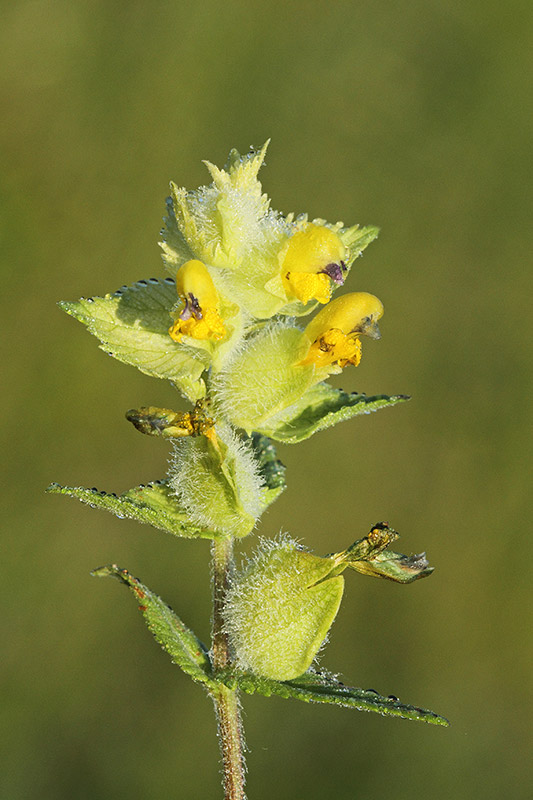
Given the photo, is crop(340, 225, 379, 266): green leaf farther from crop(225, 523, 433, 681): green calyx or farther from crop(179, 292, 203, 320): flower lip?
crop(225, 523, 433, 681): green calyx

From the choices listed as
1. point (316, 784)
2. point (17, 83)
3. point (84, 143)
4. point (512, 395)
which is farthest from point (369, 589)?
point (17, 83)

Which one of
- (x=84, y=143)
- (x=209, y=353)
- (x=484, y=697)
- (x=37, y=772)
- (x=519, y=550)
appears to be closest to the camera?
(x=209, y=353)

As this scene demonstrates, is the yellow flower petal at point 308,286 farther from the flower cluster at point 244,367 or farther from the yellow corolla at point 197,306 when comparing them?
the yellow corolla at point 197,306

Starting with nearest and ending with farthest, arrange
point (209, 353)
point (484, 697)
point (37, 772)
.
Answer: point (209, 353), point (37, 772), point (484, 697)

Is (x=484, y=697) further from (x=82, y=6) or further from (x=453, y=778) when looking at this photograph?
(x=82, y=6)

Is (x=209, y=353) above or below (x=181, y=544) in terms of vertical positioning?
below

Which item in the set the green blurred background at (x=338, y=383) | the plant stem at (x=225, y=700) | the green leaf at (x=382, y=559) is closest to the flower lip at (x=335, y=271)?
the green leaf at (x=382, y=559)

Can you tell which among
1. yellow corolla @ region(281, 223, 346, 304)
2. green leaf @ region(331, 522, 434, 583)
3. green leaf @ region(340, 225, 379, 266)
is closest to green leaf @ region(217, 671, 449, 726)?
green leaf @ region(331, 522, 434, 583)

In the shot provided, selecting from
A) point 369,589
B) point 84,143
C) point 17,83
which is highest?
point 17,83
